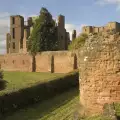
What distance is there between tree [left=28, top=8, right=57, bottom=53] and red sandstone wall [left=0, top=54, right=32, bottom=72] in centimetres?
166

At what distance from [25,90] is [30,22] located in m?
67.6

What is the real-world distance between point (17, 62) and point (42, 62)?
5815 mm

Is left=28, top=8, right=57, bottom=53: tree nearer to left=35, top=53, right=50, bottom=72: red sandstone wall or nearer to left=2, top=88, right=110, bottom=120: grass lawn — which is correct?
left=35, top=53, right=50, bottom=72: red sandstone wall

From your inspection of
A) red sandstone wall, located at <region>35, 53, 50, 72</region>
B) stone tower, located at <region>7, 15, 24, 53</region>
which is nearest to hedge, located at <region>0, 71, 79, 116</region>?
red sandstone wall, located at <region>35, 53, 50, 72</region>

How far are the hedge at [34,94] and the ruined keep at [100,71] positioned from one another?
781cm

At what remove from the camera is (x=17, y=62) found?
196 ft

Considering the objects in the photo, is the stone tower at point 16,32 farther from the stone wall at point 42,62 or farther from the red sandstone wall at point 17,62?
the stone wall at point 42,62

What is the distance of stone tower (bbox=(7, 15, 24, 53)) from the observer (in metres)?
85.7

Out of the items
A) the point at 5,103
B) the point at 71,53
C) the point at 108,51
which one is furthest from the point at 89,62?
the point at 71,53

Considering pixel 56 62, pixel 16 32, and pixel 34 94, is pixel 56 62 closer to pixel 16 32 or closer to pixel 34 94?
pixel 34 94

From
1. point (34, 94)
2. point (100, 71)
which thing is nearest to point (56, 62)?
point (34, 94)

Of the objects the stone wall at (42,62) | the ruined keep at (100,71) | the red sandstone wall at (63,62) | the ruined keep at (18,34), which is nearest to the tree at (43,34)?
the stone wall at (42,62)

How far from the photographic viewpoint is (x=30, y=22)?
289 feet

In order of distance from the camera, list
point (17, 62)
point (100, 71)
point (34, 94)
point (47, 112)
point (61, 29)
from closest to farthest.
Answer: point (100, 71)
point (47, 112)
point (34, 94)
point (17, 62)
point (61, 29)
